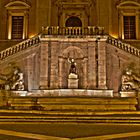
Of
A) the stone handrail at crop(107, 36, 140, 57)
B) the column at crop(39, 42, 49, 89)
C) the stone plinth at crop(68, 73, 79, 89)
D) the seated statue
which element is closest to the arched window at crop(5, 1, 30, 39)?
the column at crop(39, 42, 49, 89)

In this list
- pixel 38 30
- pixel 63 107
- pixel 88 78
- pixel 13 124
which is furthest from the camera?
pixel 38 30

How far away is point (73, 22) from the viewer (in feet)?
81.5

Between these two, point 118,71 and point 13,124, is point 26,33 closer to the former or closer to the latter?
point 118,71

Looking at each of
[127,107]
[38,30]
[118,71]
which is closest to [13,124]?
[127,107]

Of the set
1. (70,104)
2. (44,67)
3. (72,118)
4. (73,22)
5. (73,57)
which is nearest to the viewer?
(72,118)

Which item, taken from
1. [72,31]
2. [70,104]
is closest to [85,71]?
[72,31]

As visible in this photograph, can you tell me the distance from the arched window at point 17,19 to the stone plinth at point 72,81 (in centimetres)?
728

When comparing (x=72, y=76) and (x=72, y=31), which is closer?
(x=72, y=76)

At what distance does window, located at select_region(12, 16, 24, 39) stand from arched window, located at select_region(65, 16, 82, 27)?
3826mm

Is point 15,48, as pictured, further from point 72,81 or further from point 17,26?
point 17,26

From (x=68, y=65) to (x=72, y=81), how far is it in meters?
1.12

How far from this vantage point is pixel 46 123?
35.1ft

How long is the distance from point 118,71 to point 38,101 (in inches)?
275

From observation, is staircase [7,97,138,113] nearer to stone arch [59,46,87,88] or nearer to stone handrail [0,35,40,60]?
stone arch [59,46,87,88]
